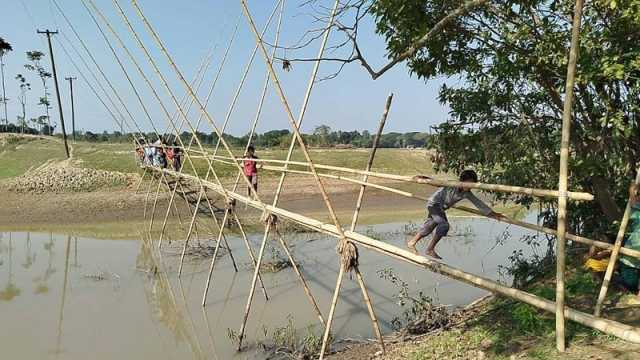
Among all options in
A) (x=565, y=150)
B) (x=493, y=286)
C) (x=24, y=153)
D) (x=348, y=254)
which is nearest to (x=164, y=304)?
(x=348, y=254)

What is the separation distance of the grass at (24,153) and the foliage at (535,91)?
19.4 metres

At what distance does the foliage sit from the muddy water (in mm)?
2475

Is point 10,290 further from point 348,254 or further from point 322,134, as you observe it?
point 322,134

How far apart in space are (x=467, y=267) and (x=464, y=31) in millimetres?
5386

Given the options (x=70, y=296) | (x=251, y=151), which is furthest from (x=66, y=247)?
(x=251, y=151)

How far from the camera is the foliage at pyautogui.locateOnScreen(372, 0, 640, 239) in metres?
4.33

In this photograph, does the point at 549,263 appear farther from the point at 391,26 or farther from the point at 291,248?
the point at 291,248

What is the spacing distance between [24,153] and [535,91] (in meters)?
25.3

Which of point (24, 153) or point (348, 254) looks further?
point (24, 153)

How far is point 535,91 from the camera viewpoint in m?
5.71

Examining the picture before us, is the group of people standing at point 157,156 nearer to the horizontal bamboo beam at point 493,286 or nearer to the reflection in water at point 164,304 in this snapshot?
the reflection in water at point 164,304

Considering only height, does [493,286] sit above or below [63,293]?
above

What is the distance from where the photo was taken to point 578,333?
3.88 meters

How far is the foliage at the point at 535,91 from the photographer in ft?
14.2
